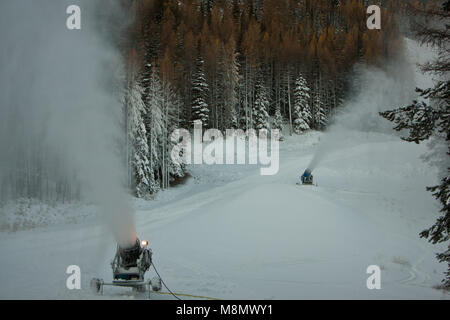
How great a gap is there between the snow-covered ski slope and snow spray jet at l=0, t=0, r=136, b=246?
88.9 inches

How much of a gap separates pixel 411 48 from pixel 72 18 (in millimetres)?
68229

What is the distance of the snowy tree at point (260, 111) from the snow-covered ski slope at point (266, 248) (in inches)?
940

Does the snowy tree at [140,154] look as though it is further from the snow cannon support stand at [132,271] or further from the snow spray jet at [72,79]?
the snow cannon support stand at [132,271]

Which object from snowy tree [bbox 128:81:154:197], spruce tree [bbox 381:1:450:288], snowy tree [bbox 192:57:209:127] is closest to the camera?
spruce tree [bbox 381:1:450:288]

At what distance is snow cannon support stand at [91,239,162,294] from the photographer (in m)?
8.66

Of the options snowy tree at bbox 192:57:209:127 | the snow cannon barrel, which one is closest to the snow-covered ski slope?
the snow cannon barrel

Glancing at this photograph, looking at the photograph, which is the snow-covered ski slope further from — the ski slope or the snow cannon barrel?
the snow cannon barrel

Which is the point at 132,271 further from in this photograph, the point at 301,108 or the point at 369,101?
the point at 369,101

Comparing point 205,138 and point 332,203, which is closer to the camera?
point 332,203

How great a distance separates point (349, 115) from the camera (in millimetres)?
59438
